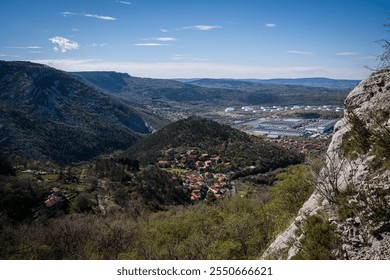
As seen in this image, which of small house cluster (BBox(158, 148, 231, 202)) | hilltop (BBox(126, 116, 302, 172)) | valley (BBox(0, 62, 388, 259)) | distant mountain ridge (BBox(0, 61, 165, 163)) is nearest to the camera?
valley (BBox(0, 62, 388, 259))

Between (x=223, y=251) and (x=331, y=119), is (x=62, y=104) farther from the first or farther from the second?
(x=223, y=251)

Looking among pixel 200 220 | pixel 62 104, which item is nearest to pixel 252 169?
pixel 200 220

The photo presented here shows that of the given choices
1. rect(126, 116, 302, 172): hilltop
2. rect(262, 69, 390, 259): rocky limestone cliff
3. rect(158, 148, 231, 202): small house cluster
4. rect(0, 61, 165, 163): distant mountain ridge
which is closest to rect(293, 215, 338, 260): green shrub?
rect(262, 69, 390, 259): rocky limestone cliff

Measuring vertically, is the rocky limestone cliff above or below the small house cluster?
above

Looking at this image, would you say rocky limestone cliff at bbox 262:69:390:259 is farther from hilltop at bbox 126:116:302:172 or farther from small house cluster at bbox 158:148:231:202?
hilltop at bbox 126:116:302:172

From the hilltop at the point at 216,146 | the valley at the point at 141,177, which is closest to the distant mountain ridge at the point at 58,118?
the valley at the point at 141,177

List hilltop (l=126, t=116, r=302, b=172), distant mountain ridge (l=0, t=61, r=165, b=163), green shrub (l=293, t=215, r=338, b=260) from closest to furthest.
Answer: green shrub (l=293, t=215, r=338, b=260) → hilltop (l=126, t=116, r=302, b=172) → distant mountain ridge (l=0, t=61, r=165, b=163)

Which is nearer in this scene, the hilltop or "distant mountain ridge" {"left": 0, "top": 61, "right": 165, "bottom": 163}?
the hilltop
